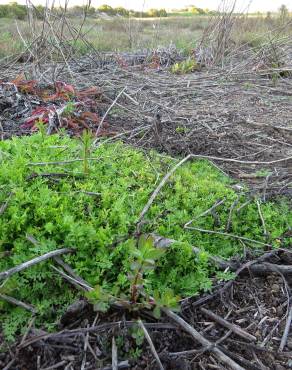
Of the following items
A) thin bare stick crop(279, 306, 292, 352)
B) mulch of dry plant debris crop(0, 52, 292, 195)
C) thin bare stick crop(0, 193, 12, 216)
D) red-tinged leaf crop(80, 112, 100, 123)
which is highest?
thin bare stick crop(0, 193, 12, 216)

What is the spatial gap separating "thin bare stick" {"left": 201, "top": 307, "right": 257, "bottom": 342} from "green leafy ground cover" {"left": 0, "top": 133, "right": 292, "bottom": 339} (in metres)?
0.12

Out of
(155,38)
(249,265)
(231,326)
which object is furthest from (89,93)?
(155,38)

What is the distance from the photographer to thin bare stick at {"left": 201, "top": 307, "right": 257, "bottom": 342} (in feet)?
5.96

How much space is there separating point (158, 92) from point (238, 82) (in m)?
1.20

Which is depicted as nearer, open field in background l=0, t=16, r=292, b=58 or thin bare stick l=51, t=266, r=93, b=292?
thin bare stick l=51, t=266, r=93, b=292

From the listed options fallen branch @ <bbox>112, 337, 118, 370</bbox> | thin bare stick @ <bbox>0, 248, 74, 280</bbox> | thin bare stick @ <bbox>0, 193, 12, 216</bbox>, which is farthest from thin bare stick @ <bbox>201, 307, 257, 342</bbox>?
thin bare stick @ <bbox>0, 193, 12, 216</bbox>

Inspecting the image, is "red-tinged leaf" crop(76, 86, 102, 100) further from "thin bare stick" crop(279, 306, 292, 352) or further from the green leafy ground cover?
"thin bare stick" crop(279, 306, 292, 352)

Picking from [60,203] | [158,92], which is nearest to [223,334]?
[60,203]

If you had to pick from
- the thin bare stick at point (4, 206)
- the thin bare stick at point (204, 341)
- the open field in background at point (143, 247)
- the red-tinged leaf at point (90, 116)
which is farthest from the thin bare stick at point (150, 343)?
the red-tinged leaf at point (90, 116)

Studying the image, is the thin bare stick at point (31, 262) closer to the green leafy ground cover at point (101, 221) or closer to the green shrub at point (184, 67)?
the green leafy ground cover at point (101, 221)

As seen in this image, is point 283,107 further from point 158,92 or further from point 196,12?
point 196,12

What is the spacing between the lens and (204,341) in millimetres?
1722

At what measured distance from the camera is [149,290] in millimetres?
1883

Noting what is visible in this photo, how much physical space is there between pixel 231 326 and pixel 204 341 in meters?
0.18
